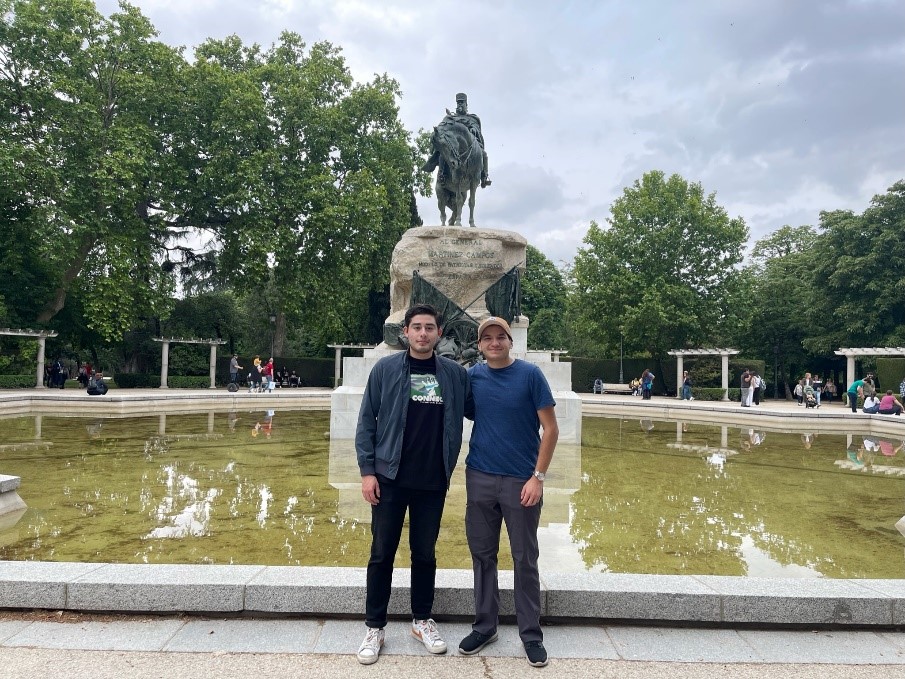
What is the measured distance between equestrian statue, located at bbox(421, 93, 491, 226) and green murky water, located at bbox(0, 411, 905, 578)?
21.9ft

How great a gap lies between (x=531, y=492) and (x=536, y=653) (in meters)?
0.74

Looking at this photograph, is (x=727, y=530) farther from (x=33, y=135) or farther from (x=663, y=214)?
(x=663, y=214)

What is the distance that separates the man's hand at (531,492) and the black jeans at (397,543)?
42 centimetres

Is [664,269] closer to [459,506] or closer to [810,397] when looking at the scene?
[810,397]

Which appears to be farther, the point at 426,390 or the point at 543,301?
the point at 543,301

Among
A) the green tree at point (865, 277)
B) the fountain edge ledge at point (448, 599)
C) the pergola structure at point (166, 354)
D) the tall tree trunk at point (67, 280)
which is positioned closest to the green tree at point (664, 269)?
the green tree at point (865, 277)

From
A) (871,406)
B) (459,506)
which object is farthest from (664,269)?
(459,506)

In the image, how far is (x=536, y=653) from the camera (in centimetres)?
293

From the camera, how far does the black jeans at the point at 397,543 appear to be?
3125 millimetres

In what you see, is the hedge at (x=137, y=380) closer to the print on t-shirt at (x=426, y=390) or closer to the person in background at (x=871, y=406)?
the person in background at (x=871, y=406)

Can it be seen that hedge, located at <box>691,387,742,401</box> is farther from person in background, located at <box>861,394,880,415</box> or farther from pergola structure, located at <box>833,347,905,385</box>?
person in background, located at <box>861,394,880,415</box>

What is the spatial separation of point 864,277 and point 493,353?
32227 millimetres

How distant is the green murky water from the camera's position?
4613 mm

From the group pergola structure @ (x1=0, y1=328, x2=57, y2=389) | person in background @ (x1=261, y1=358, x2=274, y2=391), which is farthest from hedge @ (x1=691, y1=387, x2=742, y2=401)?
pergola structure @ (x1=0, y1=328, x2=57, y2=389)
